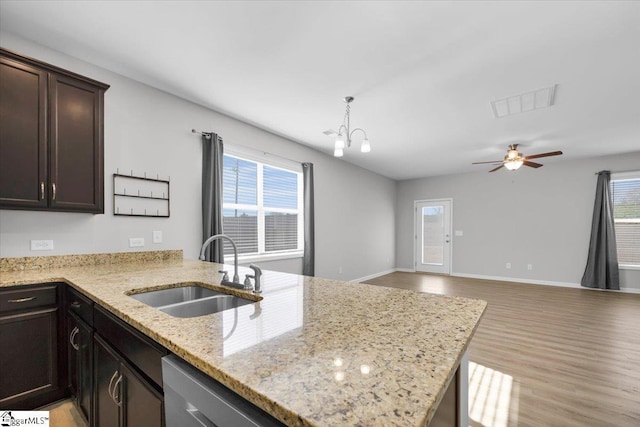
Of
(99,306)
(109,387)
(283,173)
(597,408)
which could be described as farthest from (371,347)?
(283,173)

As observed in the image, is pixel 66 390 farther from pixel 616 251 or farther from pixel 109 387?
pixel 616 251

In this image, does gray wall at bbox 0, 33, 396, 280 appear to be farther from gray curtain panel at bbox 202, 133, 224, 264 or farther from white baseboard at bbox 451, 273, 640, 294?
white baseboard at bbox 451, 273, 640, 294


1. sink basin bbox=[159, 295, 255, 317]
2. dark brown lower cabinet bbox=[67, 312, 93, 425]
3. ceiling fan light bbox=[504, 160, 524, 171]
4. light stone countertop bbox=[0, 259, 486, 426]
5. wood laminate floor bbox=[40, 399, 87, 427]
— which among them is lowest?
wood laminate floor bbox=[40, 399, 87, 427]

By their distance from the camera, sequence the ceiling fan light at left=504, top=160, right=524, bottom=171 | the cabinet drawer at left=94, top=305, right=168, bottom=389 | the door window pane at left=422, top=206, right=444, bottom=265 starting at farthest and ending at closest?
1. the door window pane at left=422, top=206, right=444, bottom=265
2. the ceiling fan light at left=504, top=160, right=524, bottom=171
3. the cabinet drawer at left=94, top=305, right=168, bottom=389

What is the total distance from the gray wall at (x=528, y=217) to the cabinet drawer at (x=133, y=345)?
24.4 ft

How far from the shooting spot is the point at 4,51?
1.86m

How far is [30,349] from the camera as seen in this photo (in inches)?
71.7

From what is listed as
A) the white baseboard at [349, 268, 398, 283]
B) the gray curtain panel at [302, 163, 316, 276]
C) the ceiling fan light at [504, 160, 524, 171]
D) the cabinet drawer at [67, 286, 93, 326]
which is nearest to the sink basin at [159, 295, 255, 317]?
the cabinet drawer at [67, 286, 93, 326]

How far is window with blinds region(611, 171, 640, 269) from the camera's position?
17.8 ft

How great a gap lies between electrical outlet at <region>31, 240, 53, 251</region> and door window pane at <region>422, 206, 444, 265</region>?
752 cm

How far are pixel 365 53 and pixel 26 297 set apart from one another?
2.92 meters

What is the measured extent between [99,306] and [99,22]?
1.96 meters

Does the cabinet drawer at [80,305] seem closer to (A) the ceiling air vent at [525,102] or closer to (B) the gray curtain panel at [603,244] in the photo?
(A) the ceiling air vent at [525,102]

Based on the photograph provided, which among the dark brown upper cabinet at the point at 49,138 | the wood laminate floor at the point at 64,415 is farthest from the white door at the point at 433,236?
the wood laminate floor at the point at 64,415
